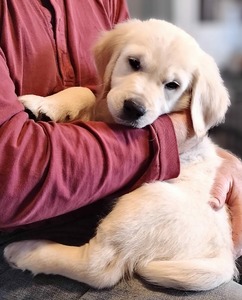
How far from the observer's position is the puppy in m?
0.88

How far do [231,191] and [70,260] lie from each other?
1.55 feet

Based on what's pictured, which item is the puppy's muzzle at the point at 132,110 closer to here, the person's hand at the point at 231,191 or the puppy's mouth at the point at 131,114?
the puppy's mouth at the point at 131,114

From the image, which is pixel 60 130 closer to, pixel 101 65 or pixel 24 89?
pixel 24 89

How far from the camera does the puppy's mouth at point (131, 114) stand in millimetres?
901

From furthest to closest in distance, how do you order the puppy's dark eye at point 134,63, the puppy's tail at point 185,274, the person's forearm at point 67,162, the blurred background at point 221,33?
the blurred background at point 221,33 → the puppy's dark eye at point 134,63 → the puppy's tail at point 185,274 → the person's forearm at point 67,162

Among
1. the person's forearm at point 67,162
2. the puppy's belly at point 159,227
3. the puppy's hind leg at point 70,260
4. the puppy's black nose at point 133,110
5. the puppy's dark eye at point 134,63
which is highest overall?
the puppy's dark eye at point 134,63

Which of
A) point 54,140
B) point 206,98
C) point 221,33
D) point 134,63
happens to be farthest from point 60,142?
point 221,33

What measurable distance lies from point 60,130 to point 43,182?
11 cm

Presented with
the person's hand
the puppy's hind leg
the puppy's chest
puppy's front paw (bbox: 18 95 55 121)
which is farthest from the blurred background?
the puppy's hind leg

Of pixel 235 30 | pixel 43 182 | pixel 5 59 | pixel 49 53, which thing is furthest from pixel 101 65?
pixel 235 30

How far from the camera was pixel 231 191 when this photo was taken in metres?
1.14

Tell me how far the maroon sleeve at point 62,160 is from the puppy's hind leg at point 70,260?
10cm

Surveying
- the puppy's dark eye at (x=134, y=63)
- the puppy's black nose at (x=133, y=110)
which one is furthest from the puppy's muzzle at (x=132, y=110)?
the puppy's dark eye at (x=134, y=63)

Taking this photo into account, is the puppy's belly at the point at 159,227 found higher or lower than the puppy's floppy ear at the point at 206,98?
lower
